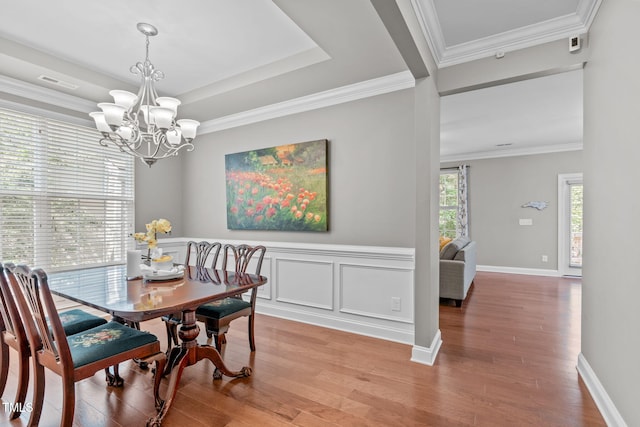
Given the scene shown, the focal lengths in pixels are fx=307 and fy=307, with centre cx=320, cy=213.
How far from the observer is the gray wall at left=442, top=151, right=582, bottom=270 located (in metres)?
6.16

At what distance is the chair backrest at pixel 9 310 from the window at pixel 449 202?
723 centimetres

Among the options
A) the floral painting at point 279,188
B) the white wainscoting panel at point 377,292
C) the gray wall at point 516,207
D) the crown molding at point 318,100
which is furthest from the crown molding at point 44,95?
the gray wall at point 516,207

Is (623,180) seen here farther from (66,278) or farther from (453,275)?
(66,278)

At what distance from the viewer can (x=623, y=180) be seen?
163cm

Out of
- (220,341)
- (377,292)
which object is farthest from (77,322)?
(377,292)

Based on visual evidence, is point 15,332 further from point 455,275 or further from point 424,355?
point 455,275

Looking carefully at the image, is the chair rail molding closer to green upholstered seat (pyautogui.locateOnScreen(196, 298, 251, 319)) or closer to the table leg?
green upholstered seat (pyautogui.locateOnScreen(196, 298, 251, 319))

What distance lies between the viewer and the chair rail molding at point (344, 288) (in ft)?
9.66

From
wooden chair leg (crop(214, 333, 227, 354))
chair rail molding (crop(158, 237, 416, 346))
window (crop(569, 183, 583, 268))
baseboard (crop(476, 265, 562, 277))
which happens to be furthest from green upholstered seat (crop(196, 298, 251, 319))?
window (crop(569, 183, 583, 268))

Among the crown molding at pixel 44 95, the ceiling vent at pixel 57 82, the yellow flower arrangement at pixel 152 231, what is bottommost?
the yellow flower arrangement at pixel 152 231

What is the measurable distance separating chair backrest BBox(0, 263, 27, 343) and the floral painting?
2.36m

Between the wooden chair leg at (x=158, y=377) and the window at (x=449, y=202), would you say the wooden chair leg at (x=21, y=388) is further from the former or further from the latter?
the window at (x=449, y=202)

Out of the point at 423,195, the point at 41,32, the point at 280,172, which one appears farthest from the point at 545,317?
the point at 41,32

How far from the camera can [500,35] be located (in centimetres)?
234
